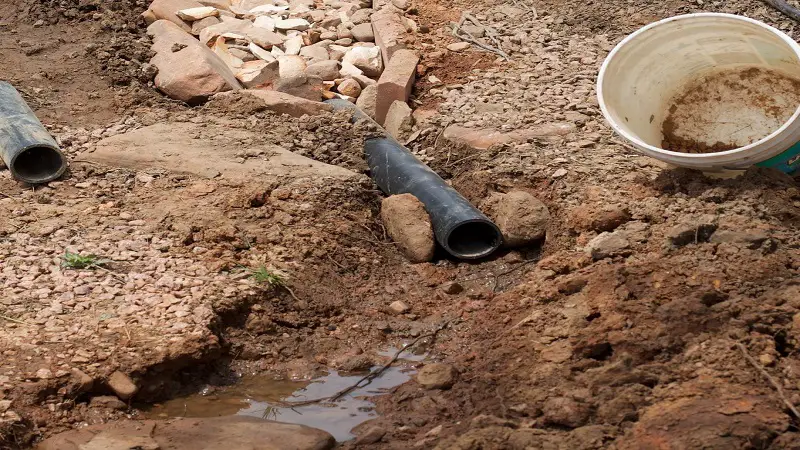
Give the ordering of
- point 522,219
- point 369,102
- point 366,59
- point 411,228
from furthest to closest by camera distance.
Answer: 1. point 366,59
2. point 369,102
3. point 411,228
4. point 522,219

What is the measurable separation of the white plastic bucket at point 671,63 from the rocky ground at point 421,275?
0.83 feet

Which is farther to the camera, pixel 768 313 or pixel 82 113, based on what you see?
pixel 82 113

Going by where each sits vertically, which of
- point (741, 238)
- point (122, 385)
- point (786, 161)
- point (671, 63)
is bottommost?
point (122, 385)

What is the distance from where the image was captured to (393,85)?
704cm

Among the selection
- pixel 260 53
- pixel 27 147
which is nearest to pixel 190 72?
pixel 260 53

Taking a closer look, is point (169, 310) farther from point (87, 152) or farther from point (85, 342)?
point (87, 152)

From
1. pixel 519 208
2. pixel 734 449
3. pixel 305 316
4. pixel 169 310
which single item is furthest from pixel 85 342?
pixel 734 449

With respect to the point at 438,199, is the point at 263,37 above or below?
below

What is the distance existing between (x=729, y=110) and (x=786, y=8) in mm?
2186

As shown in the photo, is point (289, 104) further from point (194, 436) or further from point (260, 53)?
point (194, 436)

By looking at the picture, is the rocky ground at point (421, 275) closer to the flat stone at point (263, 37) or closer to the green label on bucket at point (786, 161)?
the green label on bucket at point (786, 161)

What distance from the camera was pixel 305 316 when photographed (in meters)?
5.00

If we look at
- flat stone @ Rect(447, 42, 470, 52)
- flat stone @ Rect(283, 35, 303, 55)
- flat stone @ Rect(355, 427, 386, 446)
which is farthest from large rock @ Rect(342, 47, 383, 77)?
flat stone @ Rect(355, 427, 386, 446)

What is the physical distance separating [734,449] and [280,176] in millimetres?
3365
